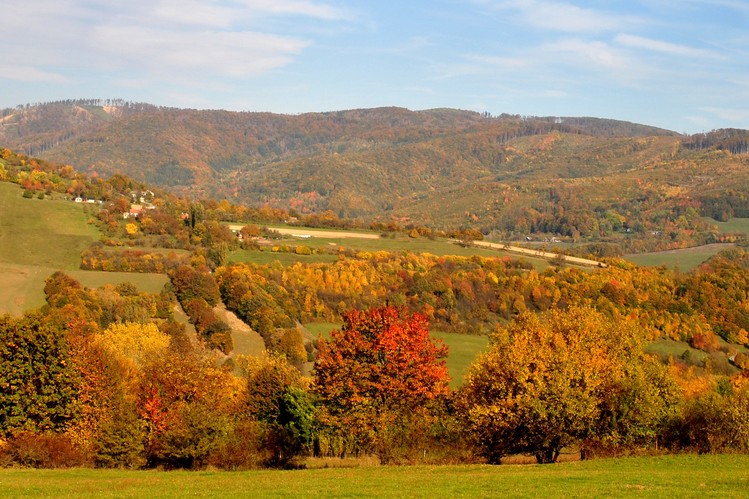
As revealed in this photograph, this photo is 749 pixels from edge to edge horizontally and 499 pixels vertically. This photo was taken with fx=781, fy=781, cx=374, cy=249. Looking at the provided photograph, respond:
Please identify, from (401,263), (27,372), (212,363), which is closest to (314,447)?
(212,363)

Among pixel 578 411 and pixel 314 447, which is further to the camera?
pixel 314 447

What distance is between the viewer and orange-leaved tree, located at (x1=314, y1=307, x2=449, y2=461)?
3981cm

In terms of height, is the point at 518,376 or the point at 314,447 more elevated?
the point at 518,376

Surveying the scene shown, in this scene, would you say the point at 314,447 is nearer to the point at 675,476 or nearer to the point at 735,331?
the point at 675,476

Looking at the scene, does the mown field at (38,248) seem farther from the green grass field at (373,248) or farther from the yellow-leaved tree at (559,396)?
the yellow-leaved tree at (559,396)

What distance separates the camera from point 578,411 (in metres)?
36.1

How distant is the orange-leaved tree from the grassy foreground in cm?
601

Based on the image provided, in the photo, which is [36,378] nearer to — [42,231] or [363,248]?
[42,231]

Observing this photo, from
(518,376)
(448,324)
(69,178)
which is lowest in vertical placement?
(448,324)

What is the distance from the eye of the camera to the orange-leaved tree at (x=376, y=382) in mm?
39812

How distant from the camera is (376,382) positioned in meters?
40.7

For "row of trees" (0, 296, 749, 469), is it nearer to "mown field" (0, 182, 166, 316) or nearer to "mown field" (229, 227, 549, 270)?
"mown field" (0, 182, 166, 316)

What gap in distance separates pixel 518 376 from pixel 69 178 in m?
141

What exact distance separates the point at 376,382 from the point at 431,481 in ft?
42.8
